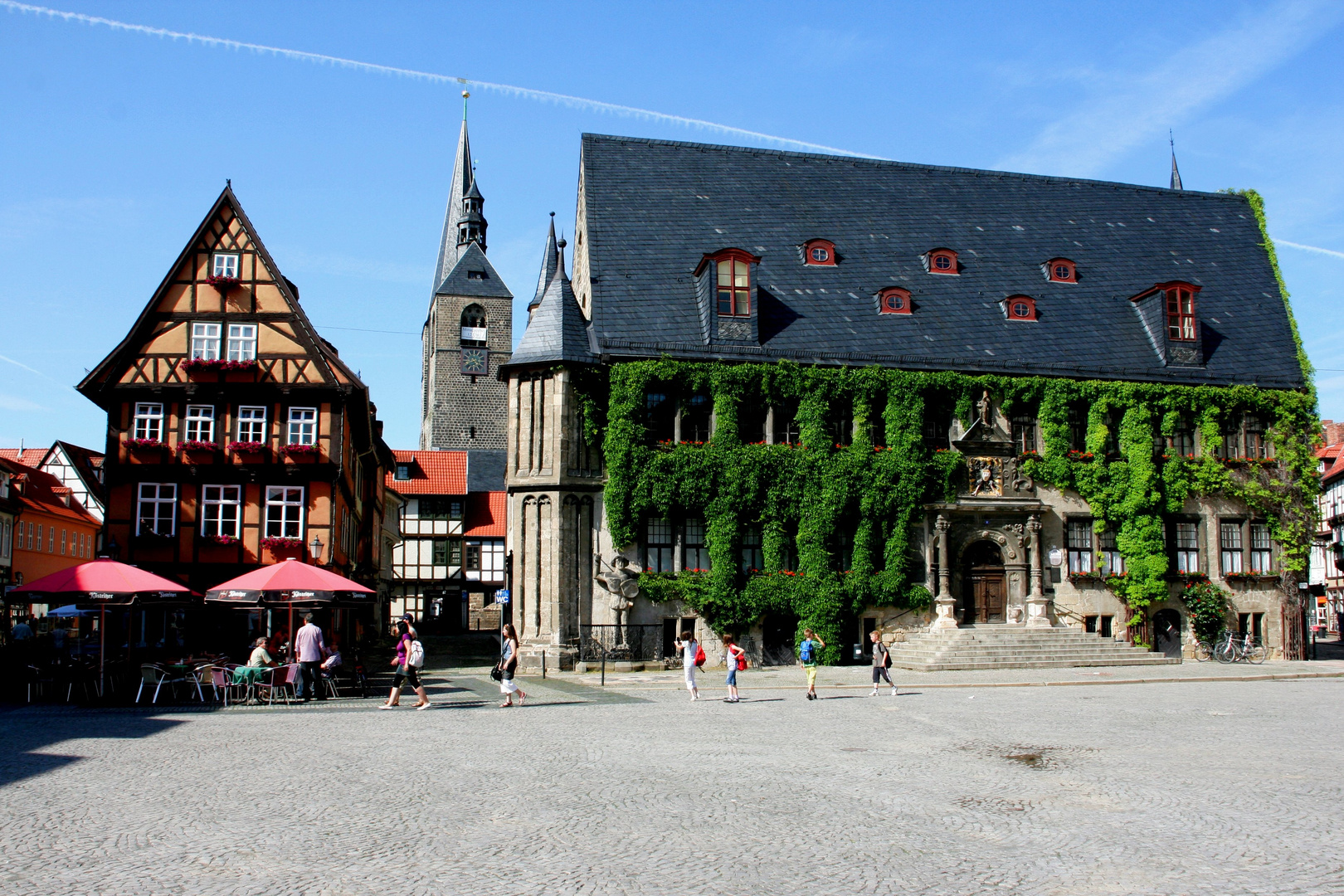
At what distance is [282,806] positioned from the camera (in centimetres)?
1072

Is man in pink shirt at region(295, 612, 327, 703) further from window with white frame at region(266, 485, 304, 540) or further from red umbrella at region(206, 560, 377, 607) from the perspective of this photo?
window with white frame at region(266, 485, 304, 540)

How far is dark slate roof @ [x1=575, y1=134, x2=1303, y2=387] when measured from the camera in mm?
34844

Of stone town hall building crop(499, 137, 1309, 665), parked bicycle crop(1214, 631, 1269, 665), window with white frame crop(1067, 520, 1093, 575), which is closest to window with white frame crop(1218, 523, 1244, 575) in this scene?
stone town hall building crop(499, 137, 1309, 665)

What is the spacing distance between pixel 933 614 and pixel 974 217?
14897mm

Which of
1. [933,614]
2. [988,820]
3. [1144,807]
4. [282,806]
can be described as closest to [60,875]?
[282,806]

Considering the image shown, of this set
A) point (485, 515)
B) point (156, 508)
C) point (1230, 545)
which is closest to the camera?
point (156, 508)

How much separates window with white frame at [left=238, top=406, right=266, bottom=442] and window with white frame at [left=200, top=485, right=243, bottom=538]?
139 cm

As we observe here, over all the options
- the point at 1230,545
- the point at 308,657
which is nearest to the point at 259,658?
the point at 308,657

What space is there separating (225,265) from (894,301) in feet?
65.3

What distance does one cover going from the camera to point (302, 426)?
31406 mm

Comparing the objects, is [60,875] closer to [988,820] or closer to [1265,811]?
[988,820]

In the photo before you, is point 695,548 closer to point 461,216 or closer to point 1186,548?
point 1186,548

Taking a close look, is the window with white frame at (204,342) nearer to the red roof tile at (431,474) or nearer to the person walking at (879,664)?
the person walking at (879,664)

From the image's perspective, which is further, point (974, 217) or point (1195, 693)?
point (974, 217)
